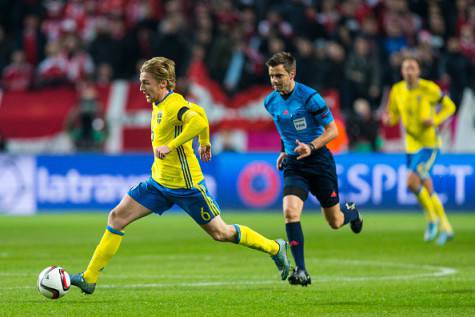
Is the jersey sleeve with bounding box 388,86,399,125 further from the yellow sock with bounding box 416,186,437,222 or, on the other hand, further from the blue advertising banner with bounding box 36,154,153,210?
the blue advertising banner with bounding box 36,154,153,210

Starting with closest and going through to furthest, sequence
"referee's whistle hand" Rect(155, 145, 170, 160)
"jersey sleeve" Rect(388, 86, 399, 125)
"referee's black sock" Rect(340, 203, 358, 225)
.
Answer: "referee's whistle hand" Rect(155, 145, 170, 160) < "referee's black sock" Rect(340, 203, 358, 225) < "jersey sleeve" Rect(388, 86, 399, 125)

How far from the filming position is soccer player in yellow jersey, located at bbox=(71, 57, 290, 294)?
9.58m

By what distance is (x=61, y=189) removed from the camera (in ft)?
76.0

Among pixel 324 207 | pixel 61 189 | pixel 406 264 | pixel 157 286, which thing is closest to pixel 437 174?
pixel 61 189

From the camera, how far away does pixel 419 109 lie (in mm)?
16297

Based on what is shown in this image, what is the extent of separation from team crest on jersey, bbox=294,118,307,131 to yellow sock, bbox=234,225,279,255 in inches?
48.5

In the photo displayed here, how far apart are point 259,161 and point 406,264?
392 inches

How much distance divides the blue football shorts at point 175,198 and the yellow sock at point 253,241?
0.40 m

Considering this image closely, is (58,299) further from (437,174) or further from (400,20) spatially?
(400,20)

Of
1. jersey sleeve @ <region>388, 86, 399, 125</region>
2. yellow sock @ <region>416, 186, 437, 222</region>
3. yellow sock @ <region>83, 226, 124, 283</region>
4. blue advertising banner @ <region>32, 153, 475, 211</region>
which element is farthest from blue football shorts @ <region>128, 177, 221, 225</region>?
blue advertising banner @ <region>32, 153, 475, 211</region>

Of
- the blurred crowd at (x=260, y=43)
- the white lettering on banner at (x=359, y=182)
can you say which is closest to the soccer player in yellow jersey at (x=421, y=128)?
the white lettering on banner at (x=359, y=182)

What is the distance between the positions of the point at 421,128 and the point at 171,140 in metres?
7.45

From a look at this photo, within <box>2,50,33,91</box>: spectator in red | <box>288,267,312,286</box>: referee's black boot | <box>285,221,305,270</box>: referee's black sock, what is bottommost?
<box>288,267,312,286</box>: referee's black boot

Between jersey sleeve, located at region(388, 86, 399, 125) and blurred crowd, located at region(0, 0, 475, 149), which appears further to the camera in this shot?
blurred crowd, located at region(0, 0, 475, 149)
